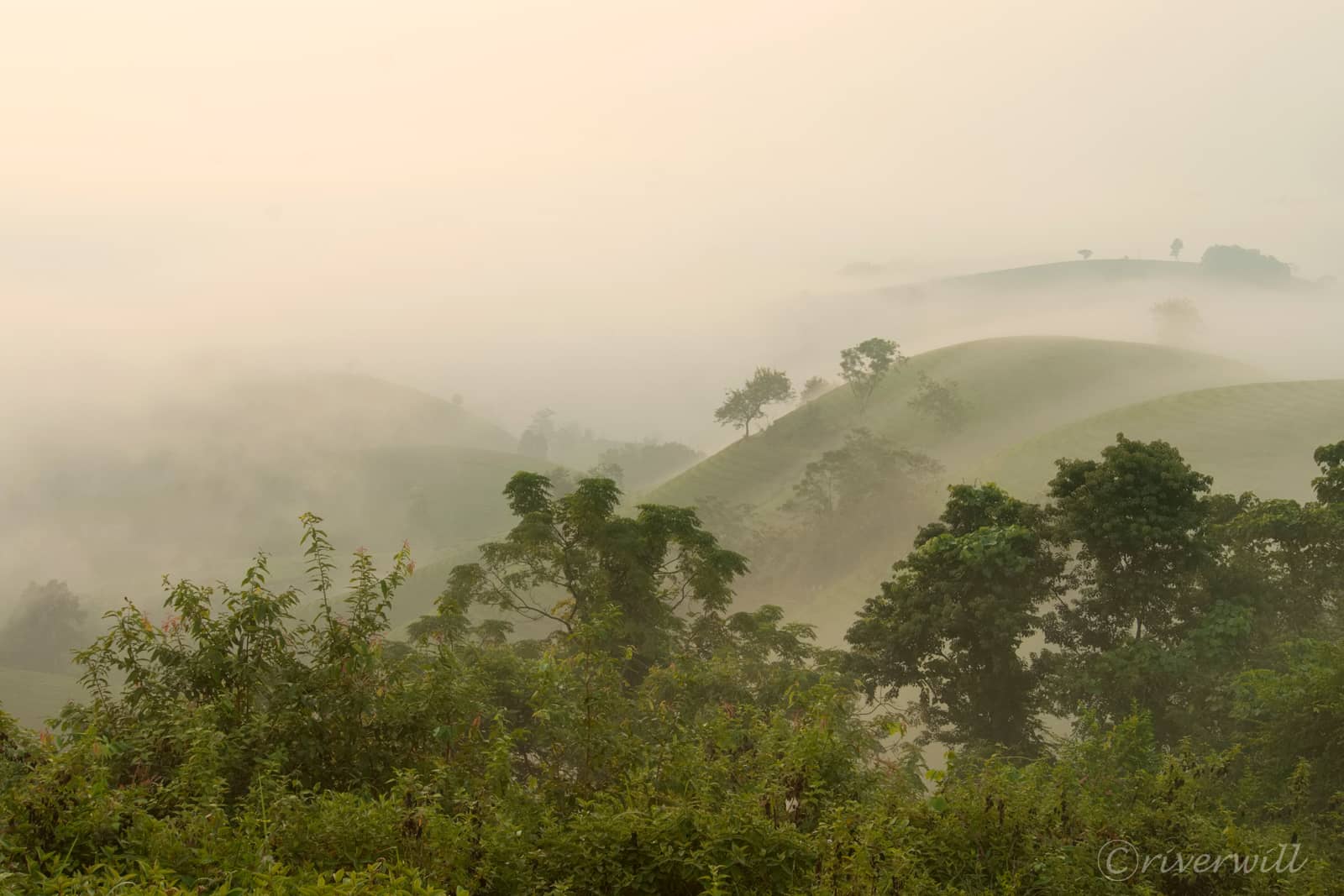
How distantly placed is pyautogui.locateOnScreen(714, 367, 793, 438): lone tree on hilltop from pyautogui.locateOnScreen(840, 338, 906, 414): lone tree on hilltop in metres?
8.58

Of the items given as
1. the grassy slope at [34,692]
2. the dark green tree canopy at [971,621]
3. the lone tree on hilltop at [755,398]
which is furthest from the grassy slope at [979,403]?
the dark green tree canopy at [971,621]

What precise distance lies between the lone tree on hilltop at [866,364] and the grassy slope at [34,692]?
297ft

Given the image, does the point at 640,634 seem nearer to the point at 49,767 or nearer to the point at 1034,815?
the point at 1034,815

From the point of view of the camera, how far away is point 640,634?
83.8 ft

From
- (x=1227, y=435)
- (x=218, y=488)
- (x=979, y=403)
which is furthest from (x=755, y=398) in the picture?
(x=218, y=488)

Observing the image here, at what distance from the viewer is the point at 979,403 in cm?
10912

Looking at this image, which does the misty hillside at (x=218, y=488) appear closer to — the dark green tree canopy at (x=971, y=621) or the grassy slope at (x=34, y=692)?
the grassy slope at (x=34, y=692)

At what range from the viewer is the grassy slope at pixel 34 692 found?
67950 mm

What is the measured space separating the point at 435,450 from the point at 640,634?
15118 cm

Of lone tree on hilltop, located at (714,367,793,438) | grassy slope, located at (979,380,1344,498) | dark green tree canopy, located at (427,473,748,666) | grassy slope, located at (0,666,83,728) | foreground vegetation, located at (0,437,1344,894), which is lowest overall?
grassy slope, located at (0,666,83,728)

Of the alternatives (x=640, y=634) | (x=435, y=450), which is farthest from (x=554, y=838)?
(x=435, y=450)

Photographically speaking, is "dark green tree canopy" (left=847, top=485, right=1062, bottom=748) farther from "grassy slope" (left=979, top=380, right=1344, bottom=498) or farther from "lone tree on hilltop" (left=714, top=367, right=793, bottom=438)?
"lone tree on hilltop" (left=714, top=367, right=793, bottom=438)

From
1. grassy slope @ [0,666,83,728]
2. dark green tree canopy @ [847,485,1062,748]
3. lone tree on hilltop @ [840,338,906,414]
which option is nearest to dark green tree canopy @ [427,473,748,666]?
dark green tree canopy @ [847,485,1062,748]

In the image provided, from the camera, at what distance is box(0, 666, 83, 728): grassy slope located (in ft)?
223
